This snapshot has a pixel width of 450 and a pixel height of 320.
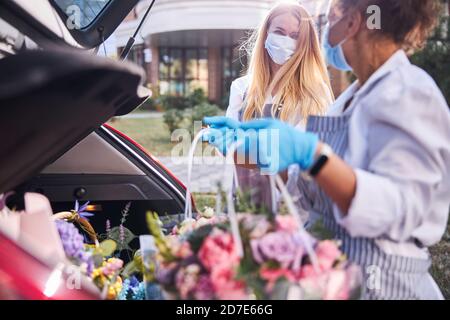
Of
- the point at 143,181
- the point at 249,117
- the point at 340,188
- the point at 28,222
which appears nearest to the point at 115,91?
the point at 28,222

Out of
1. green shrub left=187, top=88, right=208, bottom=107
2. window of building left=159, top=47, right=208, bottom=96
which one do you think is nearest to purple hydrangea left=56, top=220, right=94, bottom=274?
green shrub left=187, top=88, right=208, bottom=107

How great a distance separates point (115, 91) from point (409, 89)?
0.72m

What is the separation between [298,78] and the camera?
254cm

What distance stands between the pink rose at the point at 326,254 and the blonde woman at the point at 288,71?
3.81 feet

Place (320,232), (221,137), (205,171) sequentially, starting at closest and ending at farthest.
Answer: (320,232) → (221,137) → (205,171)

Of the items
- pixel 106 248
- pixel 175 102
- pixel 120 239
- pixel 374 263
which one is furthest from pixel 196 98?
pixel 374 263

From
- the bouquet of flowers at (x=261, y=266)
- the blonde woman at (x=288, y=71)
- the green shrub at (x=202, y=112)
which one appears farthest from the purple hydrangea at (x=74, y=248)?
the green shrub at (x=202, y=112)

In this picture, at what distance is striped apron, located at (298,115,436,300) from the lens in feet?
4.55

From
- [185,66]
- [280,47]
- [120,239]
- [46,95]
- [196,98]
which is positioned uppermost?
[46,95]

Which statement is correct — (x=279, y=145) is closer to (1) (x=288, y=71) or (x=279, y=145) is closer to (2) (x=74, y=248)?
(2) (x=74, y=248)

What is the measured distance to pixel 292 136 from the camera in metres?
1.27

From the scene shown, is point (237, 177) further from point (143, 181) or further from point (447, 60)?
point (447, 60)

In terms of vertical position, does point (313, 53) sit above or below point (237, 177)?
above

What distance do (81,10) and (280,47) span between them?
2.91 feet
